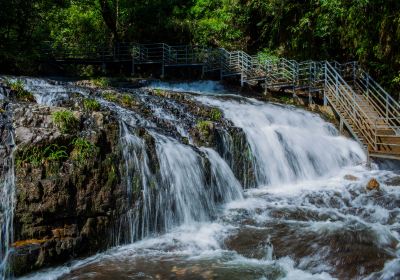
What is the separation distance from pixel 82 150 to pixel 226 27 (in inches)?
758

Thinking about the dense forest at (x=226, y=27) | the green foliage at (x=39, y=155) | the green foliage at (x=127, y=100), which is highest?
the dense forest at (x=226, y=27)

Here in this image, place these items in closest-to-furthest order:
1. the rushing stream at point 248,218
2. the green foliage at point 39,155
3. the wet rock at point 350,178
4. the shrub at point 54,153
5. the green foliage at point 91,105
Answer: the rushing stream at point 248,218 < the green foliage at point 39,155 < the shrub at point 54,153 < the green foliage at point 91,105 < the wet rock at point 350,178

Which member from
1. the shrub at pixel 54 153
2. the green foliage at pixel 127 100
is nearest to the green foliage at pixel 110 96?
the green foliage at pixel 127 100

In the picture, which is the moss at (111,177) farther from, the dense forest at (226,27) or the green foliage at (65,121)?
the dense forest at (226,27)

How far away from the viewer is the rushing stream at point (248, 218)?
4.99 m

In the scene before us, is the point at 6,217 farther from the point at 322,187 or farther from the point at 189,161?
the point at 322,187

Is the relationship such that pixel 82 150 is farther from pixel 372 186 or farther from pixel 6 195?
pixel 372 186

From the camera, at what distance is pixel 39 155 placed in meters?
5.57

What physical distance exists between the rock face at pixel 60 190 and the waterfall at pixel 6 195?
8 cm

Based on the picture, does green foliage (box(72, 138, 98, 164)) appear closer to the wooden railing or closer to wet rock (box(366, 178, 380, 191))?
wet rock (box(366, 178, 380, 191))

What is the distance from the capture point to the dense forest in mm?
15312

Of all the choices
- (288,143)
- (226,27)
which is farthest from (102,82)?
(226,27)

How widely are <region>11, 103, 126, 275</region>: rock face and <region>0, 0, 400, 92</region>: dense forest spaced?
11.5 m

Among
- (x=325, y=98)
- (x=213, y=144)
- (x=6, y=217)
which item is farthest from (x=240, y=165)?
(x=325, y=98)
